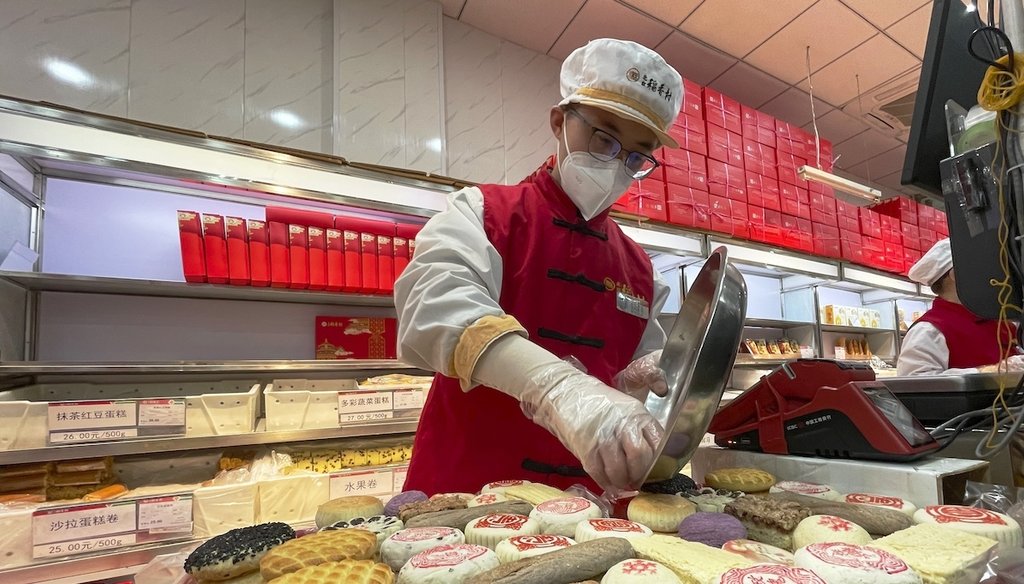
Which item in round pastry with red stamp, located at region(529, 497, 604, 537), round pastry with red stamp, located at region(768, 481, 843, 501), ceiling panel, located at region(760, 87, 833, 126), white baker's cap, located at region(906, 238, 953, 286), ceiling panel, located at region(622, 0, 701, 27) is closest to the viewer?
round pastry with red stamp, located at region(529, 497, 604, 537)

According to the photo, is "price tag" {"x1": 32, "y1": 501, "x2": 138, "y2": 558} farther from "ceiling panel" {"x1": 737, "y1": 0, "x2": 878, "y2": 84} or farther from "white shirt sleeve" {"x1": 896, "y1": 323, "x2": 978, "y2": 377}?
"ceiling panel" {"x1": 737, "y1": 0, "x2": 878, "y2": 84}

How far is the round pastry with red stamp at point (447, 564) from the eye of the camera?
59cm

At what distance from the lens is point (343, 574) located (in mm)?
583

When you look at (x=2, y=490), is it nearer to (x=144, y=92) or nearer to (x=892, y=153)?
(x=144, y=92)

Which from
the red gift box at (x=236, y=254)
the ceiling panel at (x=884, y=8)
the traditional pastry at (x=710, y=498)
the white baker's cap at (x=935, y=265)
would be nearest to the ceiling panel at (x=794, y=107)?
the ceiling panel at (x=884, y=8)

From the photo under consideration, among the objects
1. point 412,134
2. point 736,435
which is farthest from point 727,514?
point 412,134

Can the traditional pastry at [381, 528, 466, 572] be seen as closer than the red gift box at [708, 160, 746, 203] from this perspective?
Yes

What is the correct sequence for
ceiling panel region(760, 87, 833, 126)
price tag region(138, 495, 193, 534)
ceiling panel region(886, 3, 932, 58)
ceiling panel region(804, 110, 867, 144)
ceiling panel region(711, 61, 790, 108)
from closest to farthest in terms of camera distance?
price tag region(138, 495, 193, 534) < ceiling panel region(886, 3, 932, 58) < ceiling panel region(711, 61, 790, 108) < ceiling panel region(760, 87, 833, 126) < ceiling panel region(804, 110, 867, 144)

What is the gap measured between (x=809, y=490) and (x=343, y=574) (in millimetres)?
805

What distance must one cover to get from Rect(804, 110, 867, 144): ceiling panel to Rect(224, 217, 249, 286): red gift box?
18.9ft

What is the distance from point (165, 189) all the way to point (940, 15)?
10.2ft

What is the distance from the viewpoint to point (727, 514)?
2.56 feet

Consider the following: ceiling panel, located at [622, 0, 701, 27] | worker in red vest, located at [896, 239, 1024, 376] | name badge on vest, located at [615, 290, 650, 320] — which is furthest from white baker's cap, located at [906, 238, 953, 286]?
ceiling panel, located at [622, 0, 701, 27]

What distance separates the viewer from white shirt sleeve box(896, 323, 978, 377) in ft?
8.65
